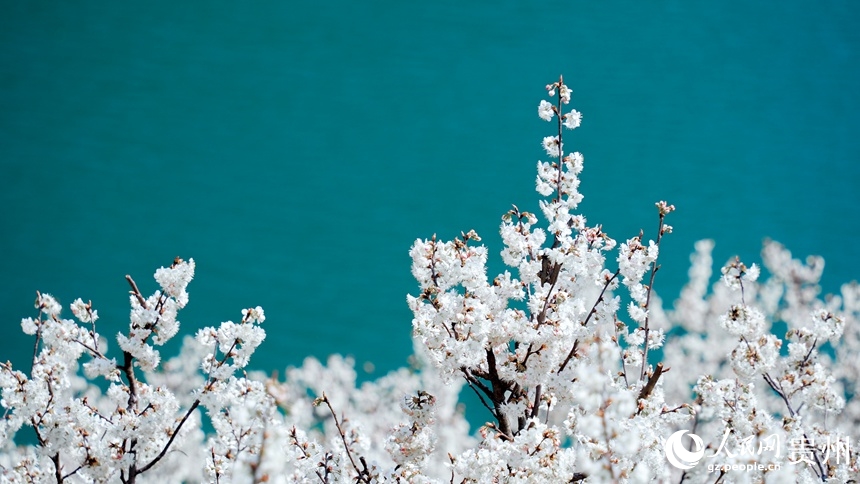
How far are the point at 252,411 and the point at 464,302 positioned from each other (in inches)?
62.9

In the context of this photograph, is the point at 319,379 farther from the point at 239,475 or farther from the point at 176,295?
the point at 239,475

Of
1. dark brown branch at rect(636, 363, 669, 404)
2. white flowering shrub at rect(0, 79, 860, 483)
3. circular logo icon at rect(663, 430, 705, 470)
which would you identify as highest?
white flowering shrub at rect(0, 79, 860, 483)

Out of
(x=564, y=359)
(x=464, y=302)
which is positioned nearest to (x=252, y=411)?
(x=464, y=302)

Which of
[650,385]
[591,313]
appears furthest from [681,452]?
[591,313]

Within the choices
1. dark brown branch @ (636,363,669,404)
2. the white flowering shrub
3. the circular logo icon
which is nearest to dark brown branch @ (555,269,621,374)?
the white flowering shrub

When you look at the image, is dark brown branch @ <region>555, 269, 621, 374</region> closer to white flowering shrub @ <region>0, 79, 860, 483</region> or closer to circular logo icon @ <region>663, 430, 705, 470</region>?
white flowering shrub @ <region>0, 79, 860, 483</region>

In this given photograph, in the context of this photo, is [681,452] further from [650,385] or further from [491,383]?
[491,383]

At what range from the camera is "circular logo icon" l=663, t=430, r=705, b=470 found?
2.73 m

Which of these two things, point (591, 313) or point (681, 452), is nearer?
point (681, 452)

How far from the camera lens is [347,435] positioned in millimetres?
3250

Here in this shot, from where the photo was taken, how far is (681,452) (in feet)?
9.13

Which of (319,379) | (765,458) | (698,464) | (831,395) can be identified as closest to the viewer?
(765,458)

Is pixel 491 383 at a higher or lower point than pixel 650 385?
higher

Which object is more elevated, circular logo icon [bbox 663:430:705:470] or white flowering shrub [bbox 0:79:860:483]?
white flowering shrub [bbox 0:79:860:483]
